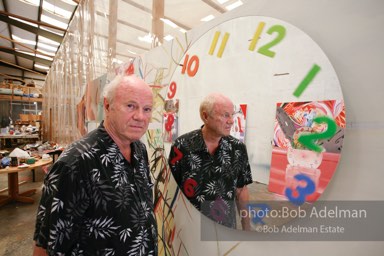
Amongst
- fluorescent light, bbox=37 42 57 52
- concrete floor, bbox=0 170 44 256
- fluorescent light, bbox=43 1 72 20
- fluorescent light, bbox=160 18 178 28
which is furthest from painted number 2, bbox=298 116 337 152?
fluorescent light, bbox=37 42 57 52

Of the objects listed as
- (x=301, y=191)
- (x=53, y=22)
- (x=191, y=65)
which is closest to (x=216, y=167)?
(x=301, y=191)

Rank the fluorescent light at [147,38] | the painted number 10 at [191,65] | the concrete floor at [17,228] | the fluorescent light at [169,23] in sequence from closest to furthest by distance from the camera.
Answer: the painted number 10 at [191,65] < the fluorescent light at [169,23] < the fluorescent light at [147,38] < the concrete floor at [17,228]

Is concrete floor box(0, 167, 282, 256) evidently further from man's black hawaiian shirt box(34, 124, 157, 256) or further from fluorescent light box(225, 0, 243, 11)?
fluorescent light box(225, 0, 243, 11)

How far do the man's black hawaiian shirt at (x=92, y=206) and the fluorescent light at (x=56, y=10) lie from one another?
524cm

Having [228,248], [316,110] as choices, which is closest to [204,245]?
[228,248]

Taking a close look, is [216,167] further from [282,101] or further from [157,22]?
[157,22]

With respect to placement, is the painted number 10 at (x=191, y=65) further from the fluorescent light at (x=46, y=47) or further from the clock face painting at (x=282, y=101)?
the fluorescent light at (x=46, y=47)

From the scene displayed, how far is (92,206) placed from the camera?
0.88 metres

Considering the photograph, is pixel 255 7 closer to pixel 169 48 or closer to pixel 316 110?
pixel 316 110

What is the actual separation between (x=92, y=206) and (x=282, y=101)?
816 mm

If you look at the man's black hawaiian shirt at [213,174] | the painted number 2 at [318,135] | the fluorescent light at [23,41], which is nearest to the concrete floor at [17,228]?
the man's black hawaiian shirt at [213,174]

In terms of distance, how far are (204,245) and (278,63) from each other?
2.92 ft

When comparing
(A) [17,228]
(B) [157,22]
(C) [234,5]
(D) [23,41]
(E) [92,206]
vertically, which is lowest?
(A) [17,228]

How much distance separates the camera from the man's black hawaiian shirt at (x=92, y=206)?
0.83 meters
